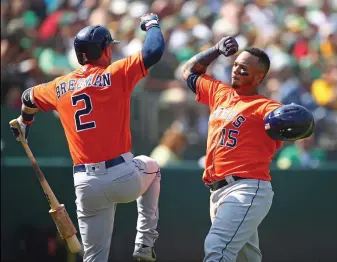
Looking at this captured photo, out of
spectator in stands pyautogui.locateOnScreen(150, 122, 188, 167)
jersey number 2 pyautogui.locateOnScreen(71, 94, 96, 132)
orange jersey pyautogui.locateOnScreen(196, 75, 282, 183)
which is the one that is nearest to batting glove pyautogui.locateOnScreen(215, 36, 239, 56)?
orange jersey pyautogui.locateOnScreen(196, 75, 282, 183)

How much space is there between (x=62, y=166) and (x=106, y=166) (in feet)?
10.3

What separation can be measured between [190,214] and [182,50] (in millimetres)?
4040

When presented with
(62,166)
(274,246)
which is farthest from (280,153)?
(62,166)

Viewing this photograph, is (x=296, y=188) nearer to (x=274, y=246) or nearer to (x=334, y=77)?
(x=274, y=246)

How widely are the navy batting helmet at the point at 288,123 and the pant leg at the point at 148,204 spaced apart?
1.09 m

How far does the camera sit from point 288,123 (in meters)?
6.45

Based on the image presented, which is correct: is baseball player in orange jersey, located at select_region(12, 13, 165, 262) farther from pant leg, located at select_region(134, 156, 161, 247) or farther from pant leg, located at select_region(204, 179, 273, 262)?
pant leg, located at select_region(204, 179, 273, 262)

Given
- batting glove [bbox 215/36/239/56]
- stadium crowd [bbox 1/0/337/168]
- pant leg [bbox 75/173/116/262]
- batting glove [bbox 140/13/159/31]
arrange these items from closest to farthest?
pant leg [bbox 75/173/116/262]
batting glove [bbox 140/13/159/31]
batting glove [bbox 215/36/239/56]
stadium crowd [bbox 1/0/337/168]

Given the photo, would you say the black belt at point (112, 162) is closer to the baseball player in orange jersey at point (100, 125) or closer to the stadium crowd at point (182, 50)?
the baseball player in orange jersey at point (100, 125)

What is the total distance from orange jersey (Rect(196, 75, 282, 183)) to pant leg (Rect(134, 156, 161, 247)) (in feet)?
1.61

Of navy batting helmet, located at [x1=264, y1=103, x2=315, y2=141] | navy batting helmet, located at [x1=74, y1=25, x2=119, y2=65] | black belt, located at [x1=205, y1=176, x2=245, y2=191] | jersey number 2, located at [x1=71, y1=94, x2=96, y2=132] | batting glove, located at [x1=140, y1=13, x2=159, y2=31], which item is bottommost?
black belt, located at [x1=205, y1=176, x2=245, y2=191]

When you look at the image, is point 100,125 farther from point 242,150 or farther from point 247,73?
point 247,73

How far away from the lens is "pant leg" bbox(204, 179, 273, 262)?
6.47 meters

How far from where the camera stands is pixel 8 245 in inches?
376
